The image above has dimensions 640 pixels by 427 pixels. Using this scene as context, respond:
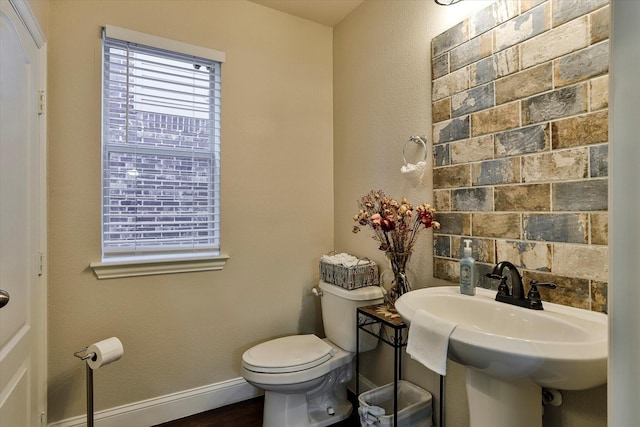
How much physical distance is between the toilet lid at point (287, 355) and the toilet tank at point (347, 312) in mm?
98

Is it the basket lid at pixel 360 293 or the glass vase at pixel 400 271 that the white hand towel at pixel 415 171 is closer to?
the glass vase at pixel 400 271

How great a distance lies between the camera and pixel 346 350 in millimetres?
1946

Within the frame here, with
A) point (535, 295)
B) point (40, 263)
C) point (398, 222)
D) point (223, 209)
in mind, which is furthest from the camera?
point (223, 209)

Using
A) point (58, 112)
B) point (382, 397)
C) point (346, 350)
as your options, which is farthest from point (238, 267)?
point (58, 112)

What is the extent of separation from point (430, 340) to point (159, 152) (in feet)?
5.79

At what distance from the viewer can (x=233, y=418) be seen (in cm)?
200

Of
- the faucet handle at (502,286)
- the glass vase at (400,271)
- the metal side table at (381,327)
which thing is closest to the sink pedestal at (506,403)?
the faucet handle at (502,286)

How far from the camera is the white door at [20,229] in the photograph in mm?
1090

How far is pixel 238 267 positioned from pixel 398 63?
5.19 feet

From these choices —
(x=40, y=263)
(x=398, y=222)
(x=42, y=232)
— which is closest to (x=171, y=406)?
(x=40, y=263)

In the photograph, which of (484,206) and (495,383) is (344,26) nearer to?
(484,206)

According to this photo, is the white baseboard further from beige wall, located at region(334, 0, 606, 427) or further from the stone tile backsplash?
the stone tile backsplash

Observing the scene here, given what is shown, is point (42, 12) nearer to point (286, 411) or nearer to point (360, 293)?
point (360, 293)

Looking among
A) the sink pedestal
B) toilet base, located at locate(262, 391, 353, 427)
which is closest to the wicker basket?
toilet base, located at locate(262, 391, 353, 427)
